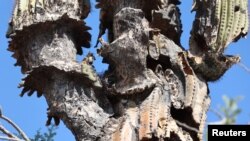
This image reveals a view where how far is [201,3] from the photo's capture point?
345 centimetres

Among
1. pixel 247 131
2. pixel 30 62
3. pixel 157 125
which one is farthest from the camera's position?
pixel 30 62

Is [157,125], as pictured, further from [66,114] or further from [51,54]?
[51,54]

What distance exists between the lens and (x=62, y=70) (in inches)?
122

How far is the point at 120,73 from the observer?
3203 millimetres

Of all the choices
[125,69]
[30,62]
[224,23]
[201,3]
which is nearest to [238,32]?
[224,23]

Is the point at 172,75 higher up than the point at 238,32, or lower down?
lower down

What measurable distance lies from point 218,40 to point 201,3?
0.29 meters

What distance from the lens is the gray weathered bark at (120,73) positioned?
305 centimetres

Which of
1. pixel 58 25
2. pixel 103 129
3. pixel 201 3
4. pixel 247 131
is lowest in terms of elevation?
pixel 247 131

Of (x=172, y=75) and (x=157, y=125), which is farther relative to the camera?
(x=172, y=75)

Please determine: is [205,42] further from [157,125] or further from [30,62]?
[30,62]

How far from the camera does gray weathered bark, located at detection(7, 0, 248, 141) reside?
305cm

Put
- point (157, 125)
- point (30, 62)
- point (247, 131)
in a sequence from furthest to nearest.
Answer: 1. point (30, 62)
2. point (157, 125)
3. point (247, 131)

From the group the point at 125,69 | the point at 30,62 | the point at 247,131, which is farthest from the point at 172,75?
the point at 247,131
